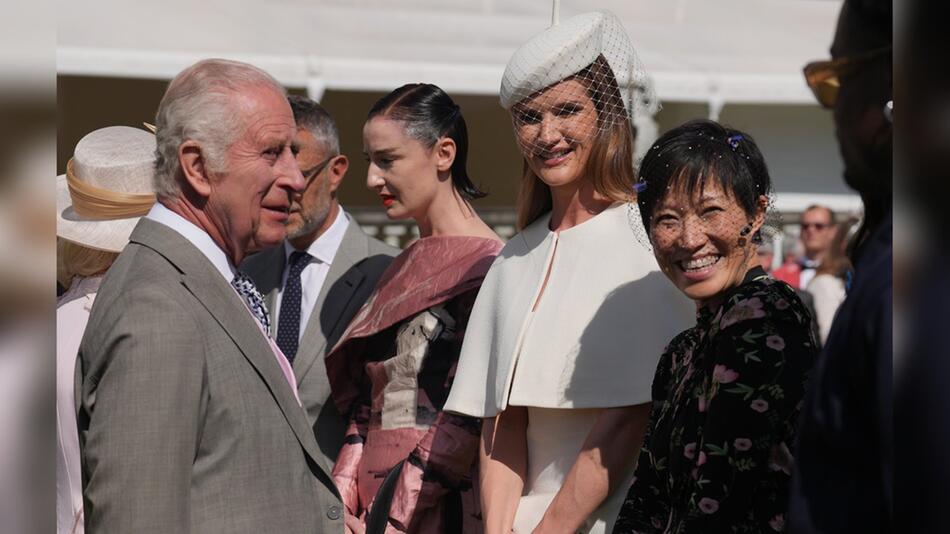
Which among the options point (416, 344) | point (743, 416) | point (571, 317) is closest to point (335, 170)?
point (416, 344)

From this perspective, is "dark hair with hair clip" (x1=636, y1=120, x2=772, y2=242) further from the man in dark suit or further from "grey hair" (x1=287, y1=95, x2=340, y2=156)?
"grey hair" (x1=287, y1=95, x2=340, y2=156)

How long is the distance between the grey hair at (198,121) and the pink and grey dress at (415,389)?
4.01 ft

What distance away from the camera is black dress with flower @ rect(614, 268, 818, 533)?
2.40 meters

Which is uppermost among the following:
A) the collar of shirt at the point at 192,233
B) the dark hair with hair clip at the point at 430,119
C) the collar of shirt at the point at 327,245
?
the dark hair with hair clip at the point at 430,119

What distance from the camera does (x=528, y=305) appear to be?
10.7ft

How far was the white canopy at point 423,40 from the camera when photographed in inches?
261

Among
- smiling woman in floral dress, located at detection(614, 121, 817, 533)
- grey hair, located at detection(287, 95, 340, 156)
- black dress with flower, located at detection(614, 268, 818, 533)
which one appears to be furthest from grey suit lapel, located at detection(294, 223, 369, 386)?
black dress with flower, located at detection(614, 268, 818, 533)

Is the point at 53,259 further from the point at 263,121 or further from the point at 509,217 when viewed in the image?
the point at 509,217

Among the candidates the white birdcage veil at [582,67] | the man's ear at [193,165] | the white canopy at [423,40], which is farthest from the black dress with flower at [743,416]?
the white canopy at [423,40]

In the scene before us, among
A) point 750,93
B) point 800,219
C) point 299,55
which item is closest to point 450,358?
point 299,55

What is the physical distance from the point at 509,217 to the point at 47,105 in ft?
20.5

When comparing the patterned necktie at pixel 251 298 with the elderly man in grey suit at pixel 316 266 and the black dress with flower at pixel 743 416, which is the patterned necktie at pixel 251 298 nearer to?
the black dress with flower at pixel 743 416

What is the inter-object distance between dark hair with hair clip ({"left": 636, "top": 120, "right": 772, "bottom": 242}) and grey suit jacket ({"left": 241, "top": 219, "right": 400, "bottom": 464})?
175 centimetres

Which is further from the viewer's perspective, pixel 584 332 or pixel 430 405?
pixel 430 405
